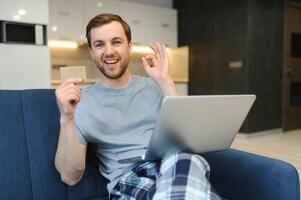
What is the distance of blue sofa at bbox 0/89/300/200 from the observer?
1083mm

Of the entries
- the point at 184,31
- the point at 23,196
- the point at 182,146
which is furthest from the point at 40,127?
the point at 184,31

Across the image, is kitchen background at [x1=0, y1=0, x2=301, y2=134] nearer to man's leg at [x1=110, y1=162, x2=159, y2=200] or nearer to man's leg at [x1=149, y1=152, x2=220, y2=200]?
man's leg at [x1=110, y1=162, x2=159, y2=200]

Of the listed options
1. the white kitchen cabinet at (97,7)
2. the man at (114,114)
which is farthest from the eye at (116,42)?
the white kitchen cabinet at (97,7)

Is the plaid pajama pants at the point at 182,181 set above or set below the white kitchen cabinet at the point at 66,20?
below

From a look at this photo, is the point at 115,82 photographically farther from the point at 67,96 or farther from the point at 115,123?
the point at 67,96

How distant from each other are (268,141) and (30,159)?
11.3ft

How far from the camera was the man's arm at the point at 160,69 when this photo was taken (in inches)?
48.4

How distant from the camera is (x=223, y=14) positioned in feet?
14.5

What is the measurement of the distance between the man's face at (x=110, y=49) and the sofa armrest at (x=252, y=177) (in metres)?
0.52

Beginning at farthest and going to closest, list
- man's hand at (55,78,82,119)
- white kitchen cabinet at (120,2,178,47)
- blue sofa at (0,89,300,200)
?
white kitchen cabinet at (120,2,178,47)
blue sofa at (0,89,300,200)
man's hand at (55,78,82,119)

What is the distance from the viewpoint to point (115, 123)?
1.16 metres

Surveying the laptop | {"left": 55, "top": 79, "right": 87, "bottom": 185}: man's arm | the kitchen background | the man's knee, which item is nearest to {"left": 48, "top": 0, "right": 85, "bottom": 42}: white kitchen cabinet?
the kitchen background

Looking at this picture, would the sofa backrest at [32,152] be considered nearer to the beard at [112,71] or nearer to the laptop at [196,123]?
the beard at [112,71]

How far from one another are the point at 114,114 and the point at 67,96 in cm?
27
